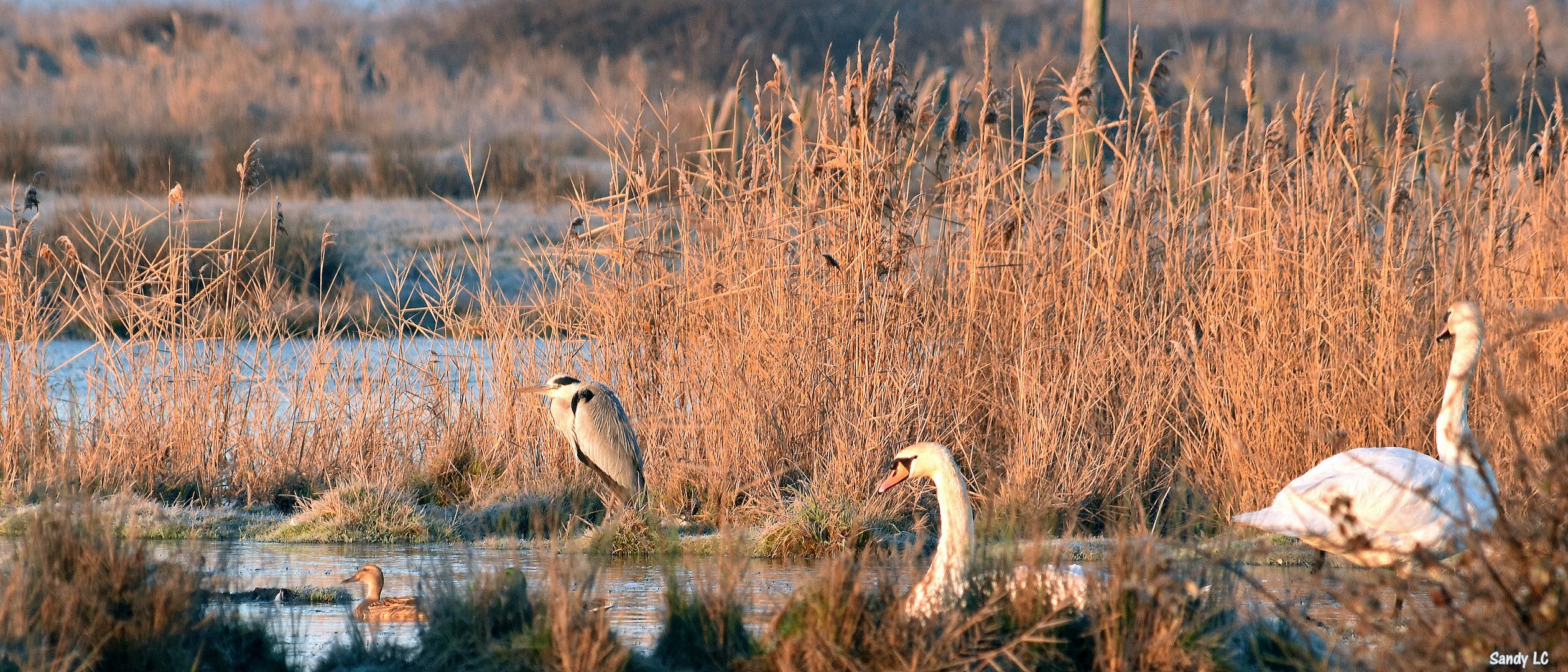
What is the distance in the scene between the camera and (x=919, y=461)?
4559mm

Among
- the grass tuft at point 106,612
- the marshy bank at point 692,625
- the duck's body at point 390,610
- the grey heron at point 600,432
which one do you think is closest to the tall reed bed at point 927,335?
the grey heron at point 600,432

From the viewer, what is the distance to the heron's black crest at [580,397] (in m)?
6.50

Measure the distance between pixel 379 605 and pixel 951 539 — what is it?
1.84 m

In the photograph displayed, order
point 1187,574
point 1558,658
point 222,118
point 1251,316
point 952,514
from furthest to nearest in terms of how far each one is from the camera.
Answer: point 222,118, point 1251,316, point 952,514, point 1187,574, point 1558,658

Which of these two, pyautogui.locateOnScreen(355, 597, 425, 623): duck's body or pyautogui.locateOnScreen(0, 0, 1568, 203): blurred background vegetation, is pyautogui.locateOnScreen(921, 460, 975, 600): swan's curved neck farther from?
pyautogui.locateOnScreen(0, 0, 1568, 203): blurred background vegetation

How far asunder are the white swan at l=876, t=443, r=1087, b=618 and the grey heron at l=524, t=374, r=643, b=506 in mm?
1953

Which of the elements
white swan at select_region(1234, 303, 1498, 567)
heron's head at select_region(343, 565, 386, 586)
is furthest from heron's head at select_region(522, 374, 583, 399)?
white swan at select_region(1234, 303, 1498, 567)

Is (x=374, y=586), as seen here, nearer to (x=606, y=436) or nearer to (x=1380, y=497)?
(x=606, y=436)

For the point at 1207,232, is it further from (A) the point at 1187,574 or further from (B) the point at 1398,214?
(A) the point at 1187,574

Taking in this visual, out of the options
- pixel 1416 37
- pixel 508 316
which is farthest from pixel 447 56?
pixel 508 316

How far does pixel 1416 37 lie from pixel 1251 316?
1274 inches

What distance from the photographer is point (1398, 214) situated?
275 inches

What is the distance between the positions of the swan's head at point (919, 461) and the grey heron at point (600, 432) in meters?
1.96

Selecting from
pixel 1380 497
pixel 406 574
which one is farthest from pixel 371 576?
pixel 1380 497
